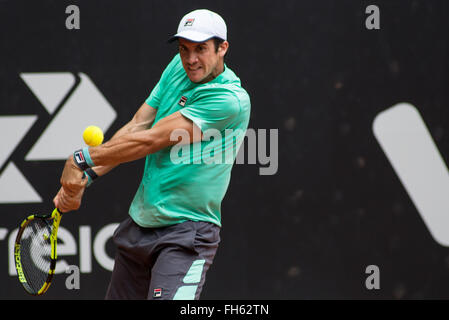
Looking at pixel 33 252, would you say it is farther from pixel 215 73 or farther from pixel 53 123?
pixel 215 73

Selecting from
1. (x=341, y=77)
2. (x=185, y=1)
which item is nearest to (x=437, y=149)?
(x=341, y=77)

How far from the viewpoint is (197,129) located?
8.87 ft

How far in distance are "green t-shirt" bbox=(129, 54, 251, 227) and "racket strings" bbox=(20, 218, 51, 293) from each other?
0.53 meters

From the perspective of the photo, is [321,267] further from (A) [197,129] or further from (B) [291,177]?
(A) [197,129]

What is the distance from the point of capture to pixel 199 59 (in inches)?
108

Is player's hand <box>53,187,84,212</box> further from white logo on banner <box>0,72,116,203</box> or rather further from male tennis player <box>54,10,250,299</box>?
white logo on banner <box>0,72,116,203</box>

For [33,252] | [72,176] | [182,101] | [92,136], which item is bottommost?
[33,252]

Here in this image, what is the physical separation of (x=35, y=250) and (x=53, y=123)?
3.30 ft

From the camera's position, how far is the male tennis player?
2674mm

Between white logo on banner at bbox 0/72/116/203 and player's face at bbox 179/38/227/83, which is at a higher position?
player's face at bbox 179/38/227/83

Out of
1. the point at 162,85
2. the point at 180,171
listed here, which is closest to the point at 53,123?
the point at 162,85

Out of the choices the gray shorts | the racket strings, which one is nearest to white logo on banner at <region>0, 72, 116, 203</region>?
the racket strings
